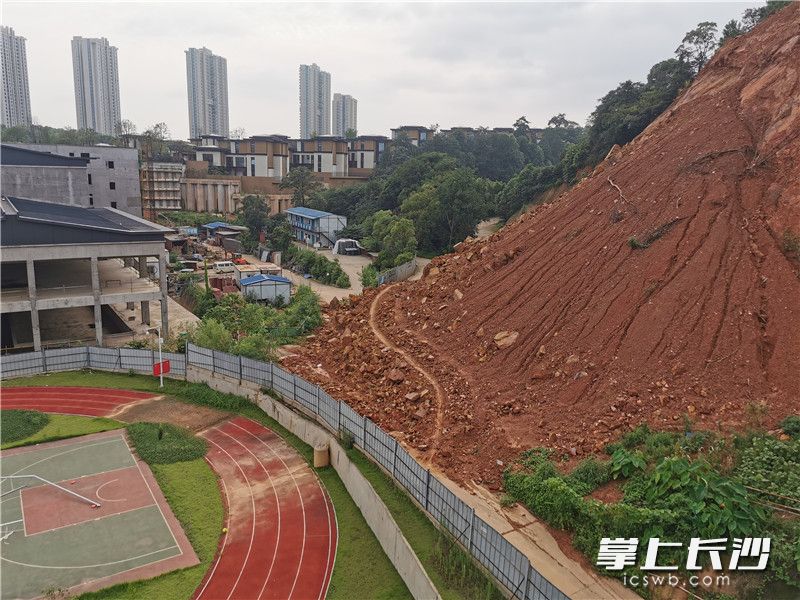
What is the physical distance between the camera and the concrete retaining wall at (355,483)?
13039 mm

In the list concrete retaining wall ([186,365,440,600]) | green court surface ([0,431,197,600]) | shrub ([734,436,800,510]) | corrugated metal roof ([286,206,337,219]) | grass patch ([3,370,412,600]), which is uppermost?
corrugated metal roof ([286,206,337,219])

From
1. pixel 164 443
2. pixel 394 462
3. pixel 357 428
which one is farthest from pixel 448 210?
pixel 394 462

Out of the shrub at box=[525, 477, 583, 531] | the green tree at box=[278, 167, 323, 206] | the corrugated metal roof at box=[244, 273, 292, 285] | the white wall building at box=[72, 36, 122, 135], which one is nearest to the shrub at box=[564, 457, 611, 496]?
the shrub at box=[525, 477, 583, 531]

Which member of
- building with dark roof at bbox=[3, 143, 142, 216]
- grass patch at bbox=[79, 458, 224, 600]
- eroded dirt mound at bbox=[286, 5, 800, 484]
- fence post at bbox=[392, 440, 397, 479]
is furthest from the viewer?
building with dark roof at bbox=[3, 143, 142, 216]

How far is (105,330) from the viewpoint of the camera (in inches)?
1318

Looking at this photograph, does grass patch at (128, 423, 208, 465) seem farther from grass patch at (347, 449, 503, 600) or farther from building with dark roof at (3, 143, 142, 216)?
building with dark roof at (3, 143, 142, 216)

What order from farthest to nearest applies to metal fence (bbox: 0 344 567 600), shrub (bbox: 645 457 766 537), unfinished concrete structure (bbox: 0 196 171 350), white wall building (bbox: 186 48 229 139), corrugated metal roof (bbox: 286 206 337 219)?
white wall building (bbox: 186 48 229 139) < corrugated metal roof (bbox: 286 206 337 219) < unfinished concrete structure (bbox: 0 196 171 350) < shrub (bbox: 645 457 766 537) < metal fence (bbox: 0 344 567 600)

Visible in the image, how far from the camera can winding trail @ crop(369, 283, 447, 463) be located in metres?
18.3

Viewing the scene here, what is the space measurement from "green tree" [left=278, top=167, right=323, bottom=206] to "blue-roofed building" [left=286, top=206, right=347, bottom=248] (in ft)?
31.3

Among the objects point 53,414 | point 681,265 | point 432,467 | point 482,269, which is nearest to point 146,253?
point 53,414

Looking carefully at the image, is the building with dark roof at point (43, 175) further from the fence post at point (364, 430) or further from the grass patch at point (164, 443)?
the fence post at point (364, 430)

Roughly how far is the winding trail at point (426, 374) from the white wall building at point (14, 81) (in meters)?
106

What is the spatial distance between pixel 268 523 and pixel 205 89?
151 m

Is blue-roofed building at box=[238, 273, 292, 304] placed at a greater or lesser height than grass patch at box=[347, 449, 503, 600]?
greater
